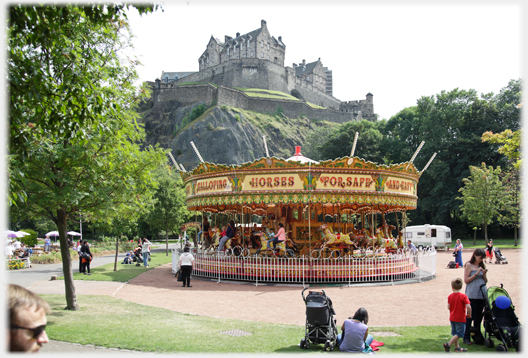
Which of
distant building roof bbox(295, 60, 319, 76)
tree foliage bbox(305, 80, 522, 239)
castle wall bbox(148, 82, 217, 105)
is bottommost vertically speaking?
tree foliage bbox(305, 80, 522, 239)

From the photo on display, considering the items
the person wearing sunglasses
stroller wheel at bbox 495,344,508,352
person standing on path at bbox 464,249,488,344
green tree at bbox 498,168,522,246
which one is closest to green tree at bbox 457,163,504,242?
green tree at bbox 498,168,522,246

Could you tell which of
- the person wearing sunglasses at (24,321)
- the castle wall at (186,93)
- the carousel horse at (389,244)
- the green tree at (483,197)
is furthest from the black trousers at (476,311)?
the castle wall at (186,93)

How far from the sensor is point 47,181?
393 inches

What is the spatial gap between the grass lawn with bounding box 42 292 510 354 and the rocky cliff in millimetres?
64304

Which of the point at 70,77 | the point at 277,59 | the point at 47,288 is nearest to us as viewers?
the point at 70,77

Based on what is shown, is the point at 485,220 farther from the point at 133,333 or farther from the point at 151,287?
the point at 133,333

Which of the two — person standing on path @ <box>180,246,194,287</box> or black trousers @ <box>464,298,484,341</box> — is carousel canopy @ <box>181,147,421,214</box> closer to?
person standing on path @ <box>180,246,194,287</box>

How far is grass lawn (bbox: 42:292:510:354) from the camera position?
707 cm

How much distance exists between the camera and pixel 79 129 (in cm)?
727

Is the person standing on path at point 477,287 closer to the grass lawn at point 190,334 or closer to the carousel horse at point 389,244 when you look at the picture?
the grass lawn at point 190,334

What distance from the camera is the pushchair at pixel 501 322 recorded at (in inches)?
270

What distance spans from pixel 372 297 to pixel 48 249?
28518 millimetres

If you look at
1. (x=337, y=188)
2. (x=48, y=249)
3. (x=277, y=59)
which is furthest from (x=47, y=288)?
(x=277, y=59)

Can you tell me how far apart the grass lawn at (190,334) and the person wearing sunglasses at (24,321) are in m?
4.53
